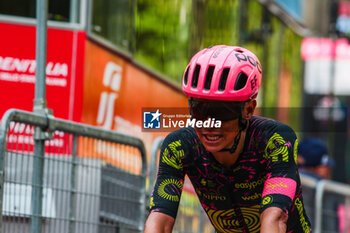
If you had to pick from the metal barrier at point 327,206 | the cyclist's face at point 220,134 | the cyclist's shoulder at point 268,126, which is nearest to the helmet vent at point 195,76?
the cyclist's face at point 220,134

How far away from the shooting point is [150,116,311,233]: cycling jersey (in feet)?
14.3

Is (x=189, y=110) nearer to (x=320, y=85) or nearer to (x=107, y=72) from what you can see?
(x=107, y=72)

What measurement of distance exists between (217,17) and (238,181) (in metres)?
7.11

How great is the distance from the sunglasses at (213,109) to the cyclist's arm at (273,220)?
0.52 metres

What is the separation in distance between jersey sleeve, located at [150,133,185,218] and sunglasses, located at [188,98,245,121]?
25 centimetres

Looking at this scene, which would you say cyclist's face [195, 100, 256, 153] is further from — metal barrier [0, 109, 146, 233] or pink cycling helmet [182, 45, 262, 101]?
metal barrier [0, 109, 146, 233]

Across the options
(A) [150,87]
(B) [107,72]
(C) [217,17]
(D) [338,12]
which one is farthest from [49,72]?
(D) [338,12]

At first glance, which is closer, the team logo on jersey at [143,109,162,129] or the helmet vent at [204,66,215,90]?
the helmet vent at [204,66,215,90]

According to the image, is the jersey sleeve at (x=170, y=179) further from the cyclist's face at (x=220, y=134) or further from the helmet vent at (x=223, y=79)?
the helmet vent at (x=223, y=79)

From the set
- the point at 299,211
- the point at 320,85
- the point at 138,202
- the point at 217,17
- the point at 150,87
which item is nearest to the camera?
the point at 299,211

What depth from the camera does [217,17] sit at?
11.5 meters

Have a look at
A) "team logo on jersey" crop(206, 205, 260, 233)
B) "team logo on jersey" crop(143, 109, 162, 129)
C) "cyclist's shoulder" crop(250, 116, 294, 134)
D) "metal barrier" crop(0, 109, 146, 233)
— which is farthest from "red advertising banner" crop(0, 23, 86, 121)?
"cyclist's shoulder" crop(250, 116, 294, 134)

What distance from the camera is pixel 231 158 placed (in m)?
4.56

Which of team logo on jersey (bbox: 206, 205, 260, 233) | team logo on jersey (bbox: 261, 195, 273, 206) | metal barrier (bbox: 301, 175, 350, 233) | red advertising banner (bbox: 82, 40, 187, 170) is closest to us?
team logo on jersey (bbox: 261, 195, 273, 206)
